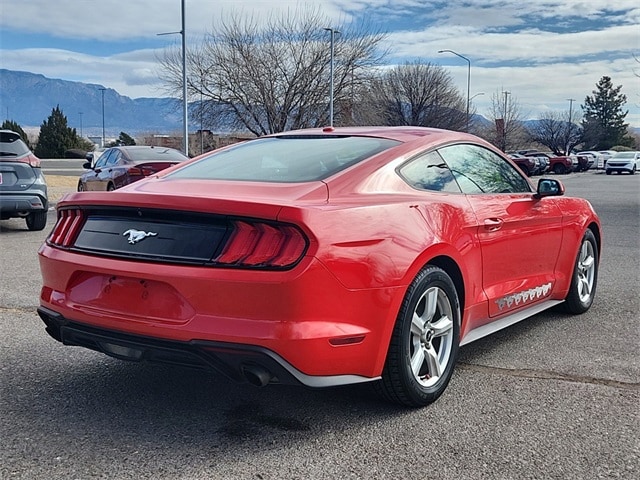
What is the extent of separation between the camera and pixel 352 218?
125 inches

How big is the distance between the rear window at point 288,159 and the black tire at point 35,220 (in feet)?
23.8

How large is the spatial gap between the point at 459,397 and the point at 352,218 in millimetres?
1249

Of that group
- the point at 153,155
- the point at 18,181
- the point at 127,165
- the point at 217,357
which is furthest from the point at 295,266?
the point at 153,155

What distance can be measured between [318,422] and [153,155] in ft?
35.8

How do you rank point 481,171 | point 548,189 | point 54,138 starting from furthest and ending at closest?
point 54,138 < point 548,189 < point 481,171

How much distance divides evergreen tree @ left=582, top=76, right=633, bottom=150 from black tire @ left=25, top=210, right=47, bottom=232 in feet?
304

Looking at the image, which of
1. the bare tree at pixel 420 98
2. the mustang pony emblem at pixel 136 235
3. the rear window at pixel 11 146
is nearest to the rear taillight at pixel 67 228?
the mustang pony emblem at pixel 136 235

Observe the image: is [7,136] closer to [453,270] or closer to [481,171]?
[481,171]

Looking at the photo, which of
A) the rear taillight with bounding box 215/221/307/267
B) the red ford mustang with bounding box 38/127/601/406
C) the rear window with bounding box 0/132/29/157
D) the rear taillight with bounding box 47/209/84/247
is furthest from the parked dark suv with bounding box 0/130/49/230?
the rear taillight with bounding box 215/221/307/267

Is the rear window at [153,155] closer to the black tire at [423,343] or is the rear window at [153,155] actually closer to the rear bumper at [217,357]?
the black tire at [423,343]

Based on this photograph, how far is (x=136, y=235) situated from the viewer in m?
3.22

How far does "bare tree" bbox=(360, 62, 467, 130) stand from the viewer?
1964 inches

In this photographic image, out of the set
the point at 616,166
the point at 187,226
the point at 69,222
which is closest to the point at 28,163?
the point at 69,222

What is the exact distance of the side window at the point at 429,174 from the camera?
3838 mm
